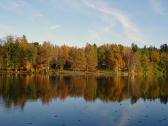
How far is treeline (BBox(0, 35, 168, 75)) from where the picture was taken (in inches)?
4751

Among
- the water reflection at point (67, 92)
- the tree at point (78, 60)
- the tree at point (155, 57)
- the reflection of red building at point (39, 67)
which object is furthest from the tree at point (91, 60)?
the water reflection at point (67, 92)

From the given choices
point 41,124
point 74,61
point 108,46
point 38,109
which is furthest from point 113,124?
point 108,46

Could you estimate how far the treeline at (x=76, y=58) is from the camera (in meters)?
121

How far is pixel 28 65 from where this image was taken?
121500 millimetres

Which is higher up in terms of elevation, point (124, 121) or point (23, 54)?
point (23, 54)

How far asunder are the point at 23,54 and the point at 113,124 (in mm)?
98317

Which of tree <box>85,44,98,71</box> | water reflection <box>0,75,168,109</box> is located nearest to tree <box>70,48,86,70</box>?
tree <box>85,44,98,71</box>

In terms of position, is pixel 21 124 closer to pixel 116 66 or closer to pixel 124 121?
pixel 124 121

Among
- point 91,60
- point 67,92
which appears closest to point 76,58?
point 91,60

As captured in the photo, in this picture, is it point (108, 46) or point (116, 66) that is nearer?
point (116, 66)

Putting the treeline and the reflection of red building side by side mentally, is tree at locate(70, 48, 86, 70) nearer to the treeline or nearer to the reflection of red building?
the treeline

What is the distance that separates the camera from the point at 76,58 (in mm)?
142750

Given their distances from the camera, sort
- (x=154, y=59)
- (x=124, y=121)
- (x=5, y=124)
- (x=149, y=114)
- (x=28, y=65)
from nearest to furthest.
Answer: (x=5, y=124) → (x=124, y=121) → (x=149, y=114) → (x=28, y=65) → (x=154, y=59)

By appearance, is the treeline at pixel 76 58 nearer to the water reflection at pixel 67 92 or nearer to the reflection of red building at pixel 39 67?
the reflection of red building at pixel 39 67
